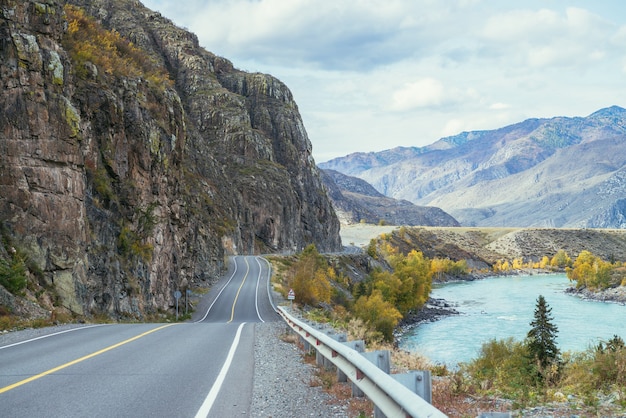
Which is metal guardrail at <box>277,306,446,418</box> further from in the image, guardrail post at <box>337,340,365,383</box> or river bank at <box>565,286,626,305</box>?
river bank at <box>565,286,626,305</box>

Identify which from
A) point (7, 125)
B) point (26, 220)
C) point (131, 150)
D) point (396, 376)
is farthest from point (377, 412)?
point (131, 150)

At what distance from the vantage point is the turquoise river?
47656 mm

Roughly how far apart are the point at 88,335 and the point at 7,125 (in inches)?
675

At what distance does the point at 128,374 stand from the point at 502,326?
57.5 metres

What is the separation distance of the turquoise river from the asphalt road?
24208mm

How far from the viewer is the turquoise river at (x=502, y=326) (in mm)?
47656

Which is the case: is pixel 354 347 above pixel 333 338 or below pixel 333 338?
above

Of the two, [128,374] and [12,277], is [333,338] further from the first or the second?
[12,277]

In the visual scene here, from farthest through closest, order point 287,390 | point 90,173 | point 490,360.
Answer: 1. point 90,173
2. point 490,360
3. point 287,390

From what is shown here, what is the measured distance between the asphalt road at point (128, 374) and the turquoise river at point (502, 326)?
24.2 metres

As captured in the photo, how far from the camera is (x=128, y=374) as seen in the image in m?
9.52

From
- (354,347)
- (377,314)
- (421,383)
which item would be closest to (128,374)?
(354,347)

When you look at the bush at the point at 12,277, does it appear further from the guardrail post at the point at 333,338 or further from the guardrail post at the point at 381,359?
the guardrail post at the point at 381,359

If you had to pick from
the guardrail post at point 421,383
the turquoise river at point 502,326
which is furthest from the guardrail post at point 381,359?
the turquoise river at point 502,326
